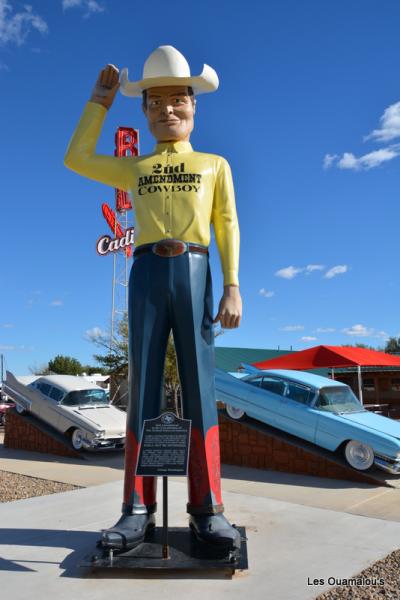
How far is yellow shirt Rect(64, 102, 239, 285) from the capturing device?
4.32 metres

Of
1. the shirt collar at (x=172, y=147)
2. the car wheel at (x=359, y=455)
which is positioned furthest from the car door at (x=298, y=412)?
the shirt collar at (x=172, y=147)

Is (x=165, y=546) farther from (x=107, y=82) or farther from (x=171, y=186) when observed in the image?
(x=107, y=82)

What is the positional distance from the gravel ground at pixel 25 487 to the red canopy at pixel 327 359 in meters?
6.12

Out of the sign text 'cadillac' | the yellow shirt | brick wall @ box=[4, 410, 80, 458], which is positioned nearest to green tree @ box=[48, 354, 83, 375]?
the sign text 'cadillac'

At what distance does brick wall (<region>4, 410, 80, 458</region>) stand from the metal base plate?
6749 mm

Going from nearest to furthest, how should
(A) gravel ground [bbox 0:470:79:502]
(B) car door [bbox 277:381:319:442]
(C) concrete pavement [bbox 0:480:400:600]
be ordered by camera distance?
(C) concrete pavement [bbox 0:480:400:600]
(A) gravel ground [bbox 0:470:79:502]
(B) car door [bbox 277:381:319:442]

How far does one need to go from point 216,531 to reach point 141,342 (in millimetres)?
1511

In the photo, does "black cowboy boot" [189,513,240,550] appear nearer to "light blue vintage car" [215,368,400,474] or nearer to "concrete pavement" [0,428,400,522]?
"concrete pavement" [0,428,400,522]

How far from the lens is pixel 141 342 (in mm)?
4293

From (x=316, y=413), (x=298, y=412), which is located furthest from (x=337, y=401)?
(x=298, y=412)

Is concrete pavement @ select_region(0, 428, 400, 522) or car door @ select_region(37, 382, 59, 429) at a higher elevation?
car door @ select_region(37, 382, 59, 429)

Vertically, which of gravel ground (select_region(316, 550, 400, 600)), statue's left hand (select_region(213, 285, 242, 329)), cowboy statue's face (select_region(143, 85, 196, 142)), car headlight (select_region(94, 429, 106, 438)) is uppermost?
cowboy statue's face (select_region(143, 85, 196, 142))

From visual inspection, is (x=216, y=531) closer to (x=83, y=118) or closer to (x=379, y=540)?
(x=379, y=540)

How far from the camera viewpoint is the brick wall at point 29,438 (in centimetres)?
1078
